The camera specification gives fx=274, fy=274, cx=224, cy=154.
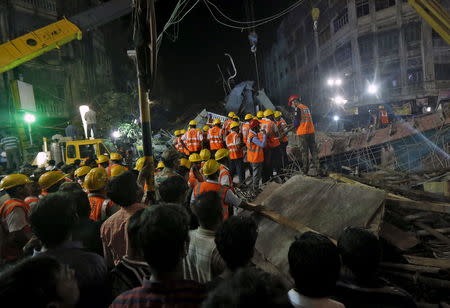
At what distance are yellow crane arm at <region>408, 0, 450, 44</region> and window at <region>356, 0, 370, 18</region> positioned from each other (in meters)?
26.2

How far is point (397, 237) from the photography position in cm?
323

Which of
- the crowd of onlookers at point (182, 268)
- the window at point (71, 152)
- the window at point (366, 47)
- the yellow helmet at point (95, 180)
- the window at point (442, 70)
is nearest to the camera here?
A: the crowd of onlookers at point (182, 268)

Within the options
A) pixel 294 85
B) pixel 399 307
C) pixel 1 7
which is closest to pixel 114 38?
pixel 1 7

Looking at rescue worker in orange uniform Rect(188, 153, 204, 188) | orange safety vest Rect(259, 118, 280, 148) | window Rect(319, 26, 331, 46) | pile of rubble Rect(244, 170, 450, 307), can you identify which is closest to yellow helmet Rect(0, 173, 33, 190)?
rescue worker in orange uniform Rect(188, 153, 204, 188)

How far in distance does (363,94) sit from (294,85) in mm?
15322

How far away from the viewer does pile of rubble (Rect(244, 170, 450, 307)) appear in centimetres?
279

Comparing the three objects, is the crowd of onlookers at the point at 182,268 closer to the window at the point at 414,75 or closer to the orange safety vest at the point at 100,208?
the orange safety vest at the point at 100,208

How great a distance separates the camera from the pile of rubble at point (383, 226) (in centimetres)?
279

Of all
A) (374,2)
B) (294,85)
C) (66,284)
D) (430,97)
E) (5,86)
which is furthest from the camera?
(294,85)

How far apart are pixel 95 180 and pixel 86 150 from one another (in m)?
8.23

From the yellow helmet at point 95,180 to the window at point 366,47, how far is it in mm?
33758

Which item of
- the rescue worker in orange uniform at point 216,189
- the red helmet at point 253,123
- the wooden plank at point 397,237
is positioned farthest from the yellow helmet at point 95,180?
the red helmet at point 253,123

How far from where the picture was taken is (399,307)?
1619 mm

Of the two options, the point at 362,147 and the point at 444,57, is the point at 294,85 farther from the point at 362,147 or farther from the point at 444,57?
the point at 362,147
